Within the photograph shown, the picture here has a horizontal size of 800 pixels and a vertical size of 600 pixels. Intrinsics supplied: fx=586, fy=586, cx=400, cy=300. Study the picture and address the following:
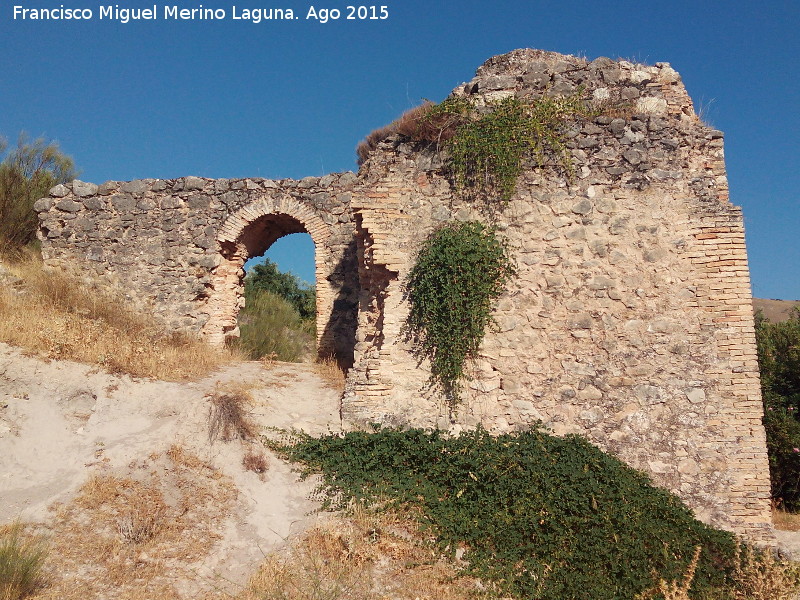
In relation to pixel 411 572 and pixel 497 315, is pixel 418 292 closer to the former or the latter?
pixel 497 315

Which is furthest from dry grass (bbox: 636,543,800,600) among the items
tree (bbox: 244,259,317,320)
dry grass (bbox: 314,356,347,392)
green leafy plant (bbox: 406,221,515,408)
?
tree (bbox: 244,259,317,320)

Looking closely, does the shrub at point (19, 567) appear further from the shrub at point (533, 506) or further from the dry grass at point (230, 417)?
the shrub at point (533, 506)

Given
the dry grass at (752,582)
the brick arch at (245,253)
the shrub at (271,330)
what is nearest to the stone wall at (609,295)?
the dry grass at (752,582)

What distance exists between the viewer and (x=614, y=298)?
6906 millimetres

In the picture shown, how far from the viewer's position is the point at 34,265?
10.7m

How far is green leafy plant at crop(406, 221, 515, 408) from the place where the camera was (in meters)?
6.95

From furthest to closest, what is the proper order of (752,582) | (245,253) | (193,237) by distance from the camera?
(245,253), (193,237), (752,582)

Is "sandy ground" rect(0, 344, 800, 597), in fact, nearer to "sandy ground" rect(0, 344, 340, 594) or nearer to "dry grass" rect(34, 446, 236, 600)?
"sandy ground" rect(0, 344, 340, 594)

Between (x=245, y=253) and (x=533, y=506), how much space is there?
7.68 meters

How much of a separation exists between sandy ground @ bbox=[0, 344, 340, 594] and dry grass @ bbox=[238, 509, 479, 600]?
291 mm

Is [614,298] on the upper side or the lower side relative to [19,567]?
upper

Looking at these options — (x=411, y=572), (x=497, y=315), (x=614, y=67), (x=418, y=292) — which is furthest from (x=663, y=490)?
(x=614, y=67)

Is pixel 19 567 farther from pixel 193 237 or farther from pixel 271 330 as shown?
pixel 271 330

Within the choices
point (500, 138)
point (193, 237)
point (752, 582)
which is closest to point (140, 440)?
point (193, 237)
